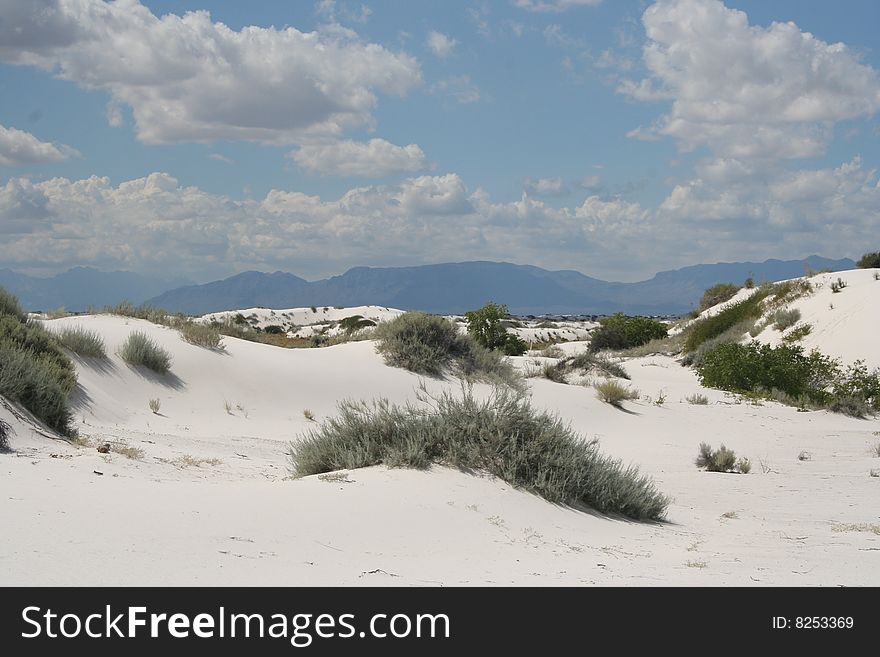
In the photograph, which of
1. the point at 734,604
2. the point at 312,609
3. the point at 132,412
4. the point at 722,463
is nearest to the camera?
the point at 312,609

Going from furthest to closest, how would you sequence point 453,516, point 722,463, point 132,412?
point 132,412
point 722,463
point 453,516

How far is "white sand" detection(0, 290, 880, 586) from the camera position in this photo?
434cm

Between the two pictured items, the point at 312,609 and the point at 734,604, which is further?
the point at 734,604

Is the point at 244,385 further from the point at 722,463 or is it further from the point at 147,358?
the point at 722,463

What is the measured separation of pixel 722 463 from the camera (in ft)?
37.7

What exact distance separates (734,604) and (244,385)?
1170 cm

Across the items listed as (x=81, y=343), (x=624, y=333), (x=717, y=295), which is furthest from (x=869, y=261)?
(x=81, y=343)

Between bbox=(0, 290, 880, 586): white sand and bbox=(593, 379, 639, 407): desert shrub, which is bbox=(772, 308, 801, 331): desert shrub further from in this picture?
bbox=(0, 290, 880, 586): white sand

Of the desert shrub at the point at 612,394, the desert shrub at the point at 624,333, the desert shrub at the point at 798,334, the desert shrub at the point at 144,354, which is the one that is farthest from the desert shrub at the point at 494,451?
the desert shrub at the point at 624,333

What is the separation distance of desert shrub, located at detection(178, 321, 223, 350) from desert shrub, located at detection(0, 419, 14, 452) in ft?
26.9

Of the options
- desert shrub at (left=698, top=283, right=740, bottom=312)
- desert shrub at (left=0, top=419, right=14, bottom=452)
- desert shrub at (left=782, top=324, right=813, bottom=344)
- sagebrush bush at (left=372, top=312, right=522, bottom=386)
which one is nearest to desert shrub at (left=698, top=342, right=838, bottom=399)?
desert shrub at (left=782, top=324, right=813, bottom=344)

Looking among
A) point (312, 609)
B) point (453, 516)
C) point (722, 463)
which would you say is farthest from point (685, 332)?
point (312, 609)

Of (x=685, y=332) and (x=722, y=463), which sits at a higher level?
(x=685, y=332)

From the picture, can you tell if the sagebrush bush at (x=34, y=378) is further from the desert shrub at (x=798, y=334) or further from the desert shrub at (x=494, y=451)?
the desert shrub at (x=798, y=334)
